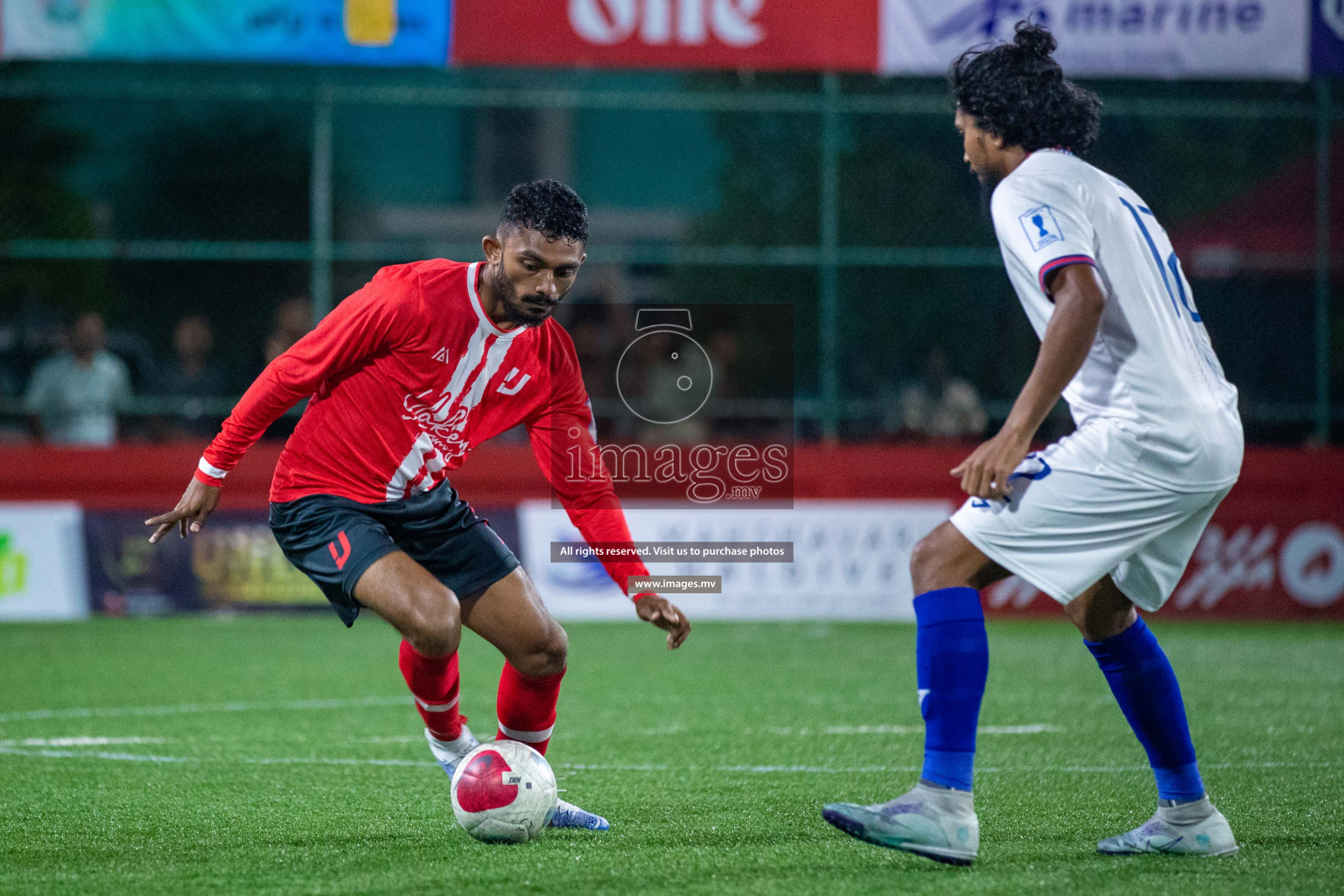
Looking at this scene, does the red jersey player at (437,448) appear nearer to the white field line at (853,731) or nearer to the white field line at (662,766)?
the white field line at (662,766)

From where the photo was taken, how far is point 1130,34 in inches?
503

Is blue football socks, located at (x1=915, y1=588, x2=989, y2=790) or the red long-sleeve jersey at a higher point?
the red long-sleeve jersey

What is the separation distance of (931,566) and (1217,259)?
36.7 feet

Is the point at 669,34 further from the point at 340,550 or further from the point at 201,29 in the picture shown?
the point at 340,550

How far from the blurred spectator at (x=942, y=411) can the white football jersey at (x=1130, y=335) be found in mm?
8845

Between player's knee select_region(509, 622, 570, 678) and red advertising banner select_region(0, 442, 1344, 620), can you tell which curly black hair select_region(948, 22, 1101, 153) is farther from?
red advertising banner select_region(0, 442, 1344, 620)

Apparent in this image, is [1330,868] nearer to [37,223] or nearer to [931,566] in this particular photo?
[931,566]

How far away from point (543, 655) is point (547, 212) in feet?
4.37

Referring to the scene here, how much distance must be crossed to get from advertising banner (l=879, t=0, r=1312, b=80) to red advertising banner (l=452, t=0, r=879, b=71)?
346 millimetres

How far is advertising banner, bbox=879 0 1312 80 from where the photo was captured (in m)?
12.6

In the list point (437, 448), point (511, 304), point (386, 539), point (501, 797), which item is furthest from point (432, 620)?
point (511, 304)

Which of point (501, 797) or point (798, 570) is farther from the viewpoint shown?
point (798, 570)

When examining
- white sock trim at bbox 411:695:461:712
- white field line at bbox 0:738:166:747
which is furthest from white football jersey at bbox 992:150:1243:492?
white field line at bbox 0:738:166:747

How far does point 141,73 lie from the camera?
84.0 ft
